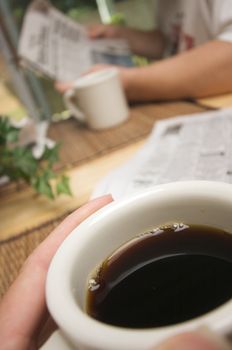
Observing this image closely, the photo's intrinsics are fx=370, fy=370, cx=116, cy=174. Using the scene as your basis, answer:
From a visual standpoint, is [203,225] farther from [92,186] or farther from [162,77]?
[162,77]

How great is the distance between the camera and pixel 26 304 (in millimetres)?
252

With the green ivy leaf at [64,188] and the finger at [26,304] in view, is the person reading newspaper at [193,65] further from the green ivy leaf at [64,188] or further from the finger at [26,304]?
the finger at [26,304]

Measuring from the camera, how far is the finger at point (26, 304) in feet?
0.80

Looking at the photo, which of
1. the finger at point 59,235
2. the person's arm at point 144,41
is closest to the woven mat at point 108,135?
the finger at point 59,235

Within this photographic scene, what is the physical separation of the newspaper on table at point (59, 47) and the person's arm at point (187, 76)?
188 millimetres

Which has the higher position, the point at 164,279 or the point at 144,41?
the point at 164,279

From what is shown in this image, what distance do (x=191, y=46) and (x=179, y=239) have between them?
2.90 feet

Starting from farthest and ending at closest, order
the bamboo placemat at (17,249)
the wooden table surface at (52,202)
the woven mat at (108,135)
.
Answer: the woven mat at (108,135) → the wooden table surface at (52,202) → the bamboo placemat at (17,249)

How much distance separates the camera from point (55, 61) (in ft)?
3.29

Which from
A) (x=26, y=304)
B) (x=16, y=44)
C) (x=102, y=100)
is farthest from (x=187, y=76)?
(x=16, y=44)

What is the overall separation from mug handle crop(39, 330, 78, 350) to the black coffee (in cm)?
4

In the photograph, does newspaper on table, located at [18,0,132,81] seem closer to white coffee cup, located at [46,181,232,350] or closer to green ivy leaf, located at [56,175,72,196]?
green ivy leaf, located at [56,175,72,196]

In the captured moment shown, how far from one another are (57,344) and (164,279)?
9 centimetres

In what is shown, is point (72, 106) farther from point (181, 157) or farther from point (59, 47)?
point (181, 157)
